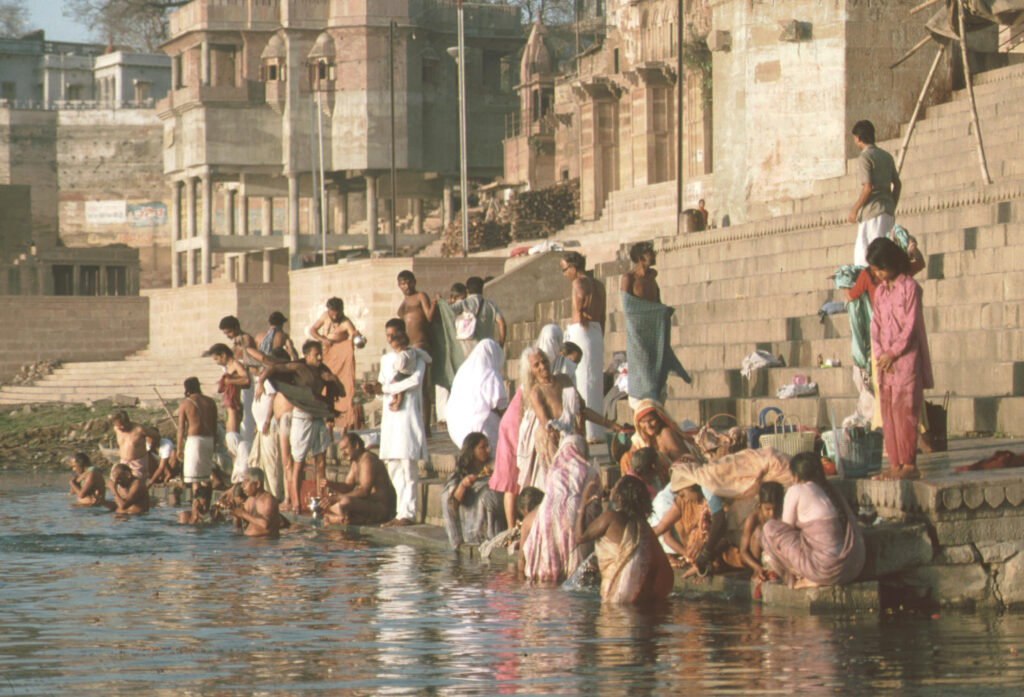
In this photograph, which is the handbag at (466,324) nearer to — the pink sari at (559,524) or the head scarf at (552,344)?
the head scarf at (552,344)

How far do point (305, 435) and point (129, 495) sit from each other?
2453mm

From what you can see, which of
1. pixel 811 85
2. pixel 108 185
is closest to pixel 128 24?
pixel 108 185

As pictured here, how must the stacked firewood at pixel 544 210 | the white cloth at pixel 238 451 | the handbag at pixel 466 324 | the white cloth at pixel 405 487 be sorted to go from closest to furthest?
the white cloth at pixel 405 487
the handbag at pixel 466 324
the white cloth at pixel 238 451
the stacked firewood at pixel 544 210

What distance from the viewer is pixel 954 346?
12.7 metres

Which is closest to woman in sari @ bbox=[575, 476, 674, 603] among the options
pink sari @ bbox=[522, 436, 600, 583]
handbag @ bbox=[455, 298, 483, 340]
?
pink sari @ bbox=[522, 436, 600, 583]

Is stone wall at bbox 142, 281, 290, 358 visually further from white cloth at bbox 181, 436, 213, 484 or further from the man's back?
the man's back

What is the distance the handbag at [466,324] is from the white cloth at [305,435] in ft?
4.84

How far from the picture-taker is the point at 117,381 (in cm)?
3684

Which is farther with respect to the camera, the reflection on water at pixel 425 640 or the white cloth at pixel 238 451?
the white cloth at pixel 238 451

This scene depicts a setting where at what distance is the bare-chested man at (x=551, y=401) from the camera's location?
1110cm

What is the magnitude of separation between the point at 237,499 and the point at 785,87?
1173 cm

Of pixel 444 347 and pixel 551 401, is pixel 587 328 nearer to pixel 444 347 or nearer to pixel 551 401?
pixel 551 401

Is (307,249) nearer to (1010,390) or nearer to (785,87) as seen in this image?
(785,87)

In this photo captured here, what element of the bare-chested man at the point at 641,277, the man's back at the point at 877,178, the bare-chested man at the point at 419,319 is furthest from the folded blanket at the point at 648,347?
the bare-chested man at the point at 419,319
